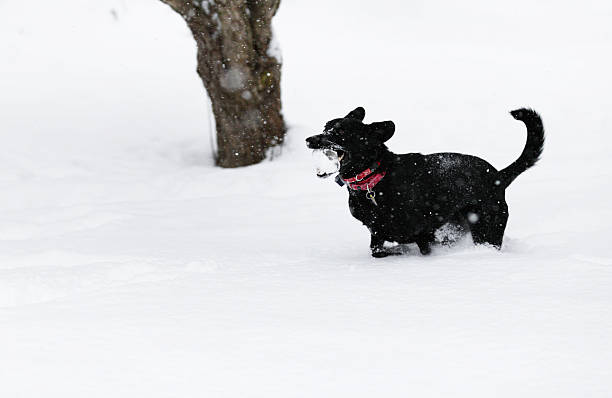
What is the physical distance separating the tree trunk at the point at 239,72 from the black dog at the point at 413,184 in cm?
269

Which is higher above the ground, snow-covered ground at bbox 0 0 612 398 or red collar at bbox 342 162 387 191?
red collar at bbox 342 162 387 191

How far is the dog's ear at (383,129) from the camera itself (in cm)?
341

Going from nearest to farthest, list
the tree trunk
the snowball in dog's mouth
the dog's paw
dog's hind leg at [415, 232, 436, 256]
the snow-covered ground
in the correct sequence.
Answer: the snow-covered ground, the snowball in dog's mouth, the dog's paw, dog's hind leg at [415, 232, 436, 256], the tree trunk

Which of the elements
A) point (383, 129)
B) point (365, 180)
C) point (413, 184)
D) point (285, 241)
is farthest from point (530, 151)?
point (285, 241)

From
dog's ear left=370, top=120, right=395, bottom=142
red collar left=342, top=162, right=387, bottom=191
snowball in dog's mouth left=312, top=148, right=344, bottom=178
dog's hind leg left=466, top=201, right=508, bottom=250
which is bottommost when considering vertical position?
dog's hind leg left=466, top=201, right=508, bottom=250

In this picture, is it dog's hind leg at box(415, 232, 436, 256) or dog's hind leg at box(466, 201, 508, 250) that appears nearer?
dog's hind leg at box(466, 201, 508, 250)

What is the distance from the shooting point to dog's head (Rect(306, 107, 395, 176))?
338 cm

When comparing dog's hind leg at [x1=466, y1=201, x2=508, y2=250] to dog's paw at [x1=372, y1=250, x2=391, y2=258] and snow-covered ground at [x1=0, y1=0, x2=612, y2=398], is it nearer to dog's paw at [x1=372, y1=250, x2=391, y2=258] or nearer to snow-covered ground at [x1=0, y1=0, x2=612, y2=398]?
snow-covered ground at [x1=0, y1=0, x2=612, y2=398]

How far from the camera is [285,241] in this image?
4.00 m

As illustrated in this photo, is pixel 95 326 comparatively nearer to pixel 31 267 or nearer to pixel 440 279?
pixel 31 267

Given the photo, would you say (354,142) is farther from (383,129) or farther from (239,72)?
(239,72)

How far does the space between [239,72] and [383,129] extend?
114 inches

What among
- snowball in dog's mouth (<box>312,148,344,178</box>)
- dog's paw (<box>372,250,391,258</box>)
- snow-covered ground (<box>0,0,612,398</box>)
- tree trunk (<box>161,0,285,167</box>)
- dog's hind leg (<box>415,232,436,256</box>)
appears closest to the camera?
snow-covered ground (<box>0,0,612,398</box>)

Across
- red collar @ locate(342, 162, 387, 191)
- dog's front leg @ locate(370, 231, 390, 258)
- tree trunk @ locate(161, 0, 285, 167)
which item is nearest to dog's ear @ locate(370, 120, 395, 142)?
red collar @ locate(342, 162, 387, 191)
